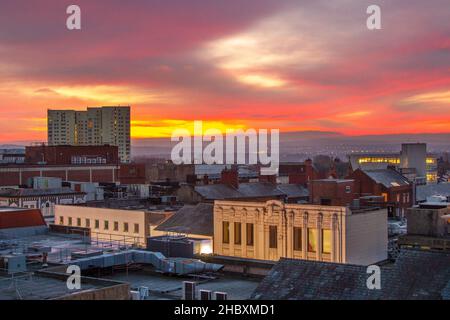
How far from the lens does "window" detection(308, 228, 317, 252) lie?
47991 millimetres

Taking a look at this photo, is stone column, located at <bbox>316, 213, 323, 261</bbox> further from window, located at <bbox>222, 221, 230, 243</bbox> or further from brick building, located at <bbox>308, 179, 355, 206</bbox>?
brick building, located at <bbox>308, 179, 355, 206</bbox>

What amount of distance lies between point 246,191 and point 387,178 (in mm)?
26454

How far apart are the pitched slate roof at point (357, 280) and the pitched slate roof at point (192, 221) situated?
28104 mm

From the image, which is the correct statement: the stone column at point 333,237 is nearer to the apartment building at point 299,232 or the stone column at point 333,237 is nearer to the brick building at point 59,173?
A: the apartment building at point 299,232

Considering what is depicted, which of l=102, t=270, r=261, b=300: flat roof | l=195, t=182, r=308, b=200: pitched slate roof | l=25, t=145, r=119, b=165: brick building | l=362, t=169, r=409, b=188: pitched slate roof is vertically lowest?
l=102, t=270, r=261, b=300: flat roof

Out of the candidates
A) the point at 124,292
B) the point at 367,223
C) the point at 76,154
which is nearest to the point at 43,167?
the point at 76,154

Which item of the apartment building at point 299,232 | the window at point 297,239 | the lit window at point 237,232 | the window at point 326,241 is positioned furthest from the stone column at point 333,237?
the lit window at point 237,232

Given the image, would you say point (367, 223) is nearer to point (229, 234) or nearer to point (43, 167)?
point (229, 234)

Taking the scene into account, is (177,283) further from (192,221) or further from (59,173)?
(59,173)

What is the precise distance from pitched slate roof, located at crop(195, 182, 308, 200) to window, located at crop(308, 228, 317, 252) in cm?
3180

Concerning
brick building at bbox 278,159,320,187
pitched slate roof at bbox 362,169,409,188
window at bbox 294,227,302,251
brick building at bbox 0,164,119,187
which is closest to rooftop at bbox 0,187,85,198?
brick building at bbox 0,164,119,187
